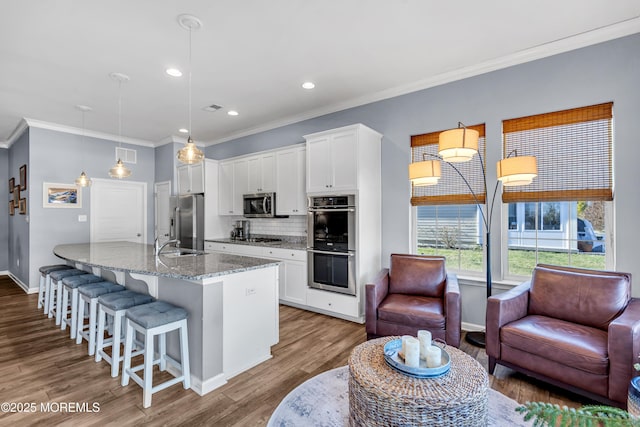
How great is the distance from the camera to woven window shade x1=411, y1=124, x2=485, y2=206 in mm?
3425

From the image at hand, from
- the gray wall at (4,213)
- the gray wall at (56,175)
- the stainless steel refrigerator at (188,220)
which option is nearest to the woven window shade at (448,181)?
the stainless steel refrigerator at (188,220)

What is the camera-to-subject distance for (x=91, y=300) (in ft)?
Result: 9.44

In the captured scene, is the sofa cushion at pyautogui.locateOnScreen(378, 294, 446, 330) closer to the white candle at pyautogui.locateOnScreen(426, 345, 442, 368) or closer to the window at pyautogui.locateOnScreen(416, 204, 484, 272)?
the window at pyautogui.locateOnScreen(416, 204, 484, 272)

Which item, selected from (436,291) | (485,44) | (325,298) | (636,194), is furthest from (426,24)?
(325,298)

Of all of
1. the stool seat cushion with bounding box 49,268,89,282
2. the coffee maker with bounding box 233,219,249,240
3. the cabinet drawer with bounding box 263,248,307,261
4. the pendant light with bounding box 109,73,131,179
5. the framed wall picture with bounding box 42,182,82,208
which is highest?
the pendant light with bounding box 109,73,131,179

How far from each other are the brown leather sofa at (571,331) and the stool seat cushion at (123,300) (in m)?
2.92

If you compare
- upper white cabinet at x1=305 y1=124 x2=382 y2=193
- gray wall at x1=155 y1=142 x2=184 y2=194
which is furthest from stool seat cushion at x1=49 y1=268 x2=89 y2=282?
upper white cabinet at x1=305 y1=124 x2=382 y2=193

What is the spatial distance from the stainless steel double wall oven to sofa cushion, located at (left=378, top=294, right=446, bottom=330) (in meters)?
0.79

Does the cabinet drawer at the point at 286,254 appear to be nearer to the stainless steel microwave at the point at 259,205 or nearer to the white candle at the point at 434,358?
the stainless steel microwave at the point at 259,205

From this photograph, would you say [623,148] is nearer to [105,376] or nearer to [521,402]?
[521,402]

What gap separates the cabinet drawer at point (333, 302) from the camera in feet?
12.3

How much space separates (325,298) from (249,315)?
1553 millimetres

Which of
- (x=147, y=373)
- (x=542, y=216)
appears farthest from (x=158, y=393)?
(x=542, y=216)

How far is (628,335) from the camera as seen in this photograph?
1.89 metres
